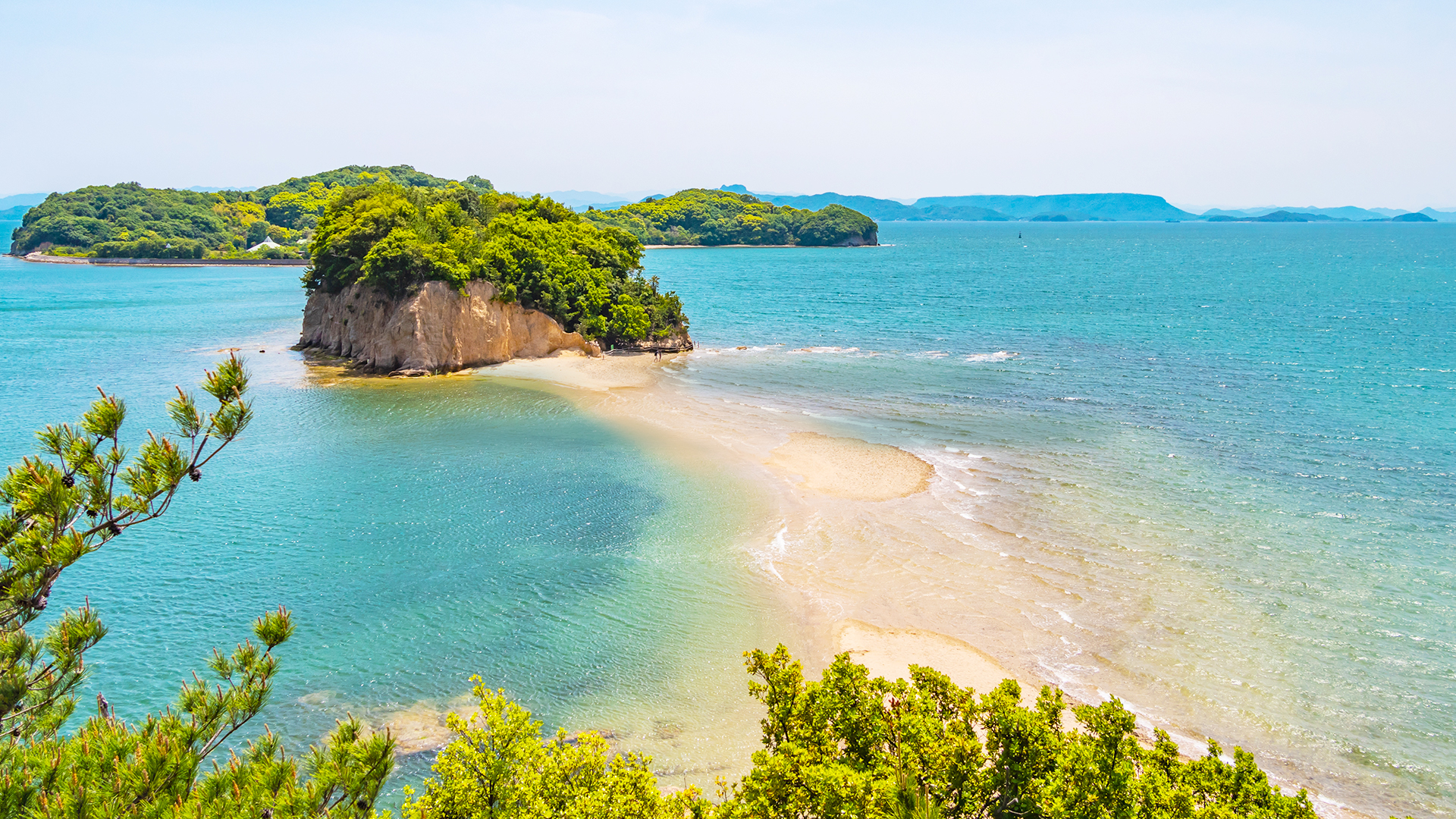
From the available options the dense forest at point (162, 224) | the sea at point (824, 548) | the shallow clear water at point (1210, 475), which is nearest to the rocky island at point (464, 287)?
the sea at point (824, 548)

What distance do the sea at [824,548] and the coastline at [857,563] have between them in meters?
0.19

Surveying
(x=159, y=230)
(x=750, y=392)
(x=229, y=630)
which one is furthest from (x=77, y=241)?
(x=229, y=630)

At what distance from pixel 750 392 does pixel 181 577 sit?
3168 centimetres

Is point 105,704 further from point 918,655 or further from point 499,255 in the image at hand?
point 499,255

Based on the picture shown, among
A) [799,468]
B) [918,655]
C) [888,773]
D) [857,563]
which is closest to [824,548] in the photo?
[857,563]

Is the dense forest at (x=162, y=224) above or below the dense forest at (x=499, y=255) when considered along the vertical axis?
above

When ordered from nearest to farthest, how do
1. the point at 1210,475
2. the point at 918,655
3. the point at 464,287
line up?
the point at 918,655 → the point at 1210,475 → the point at 464,287

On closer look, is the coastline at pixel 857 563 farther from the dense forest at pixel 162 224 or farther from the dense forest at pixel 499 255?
the dense forest at pixel 162 224

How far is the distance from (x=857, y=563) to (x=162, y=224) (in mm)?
172063

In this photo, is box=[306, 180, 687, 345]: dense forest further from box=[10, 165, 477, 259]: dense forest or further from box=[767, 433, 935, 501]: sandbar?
box=[10, 165, 477, 259]: dense forest

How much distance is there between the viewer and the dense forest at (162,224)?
471 ft

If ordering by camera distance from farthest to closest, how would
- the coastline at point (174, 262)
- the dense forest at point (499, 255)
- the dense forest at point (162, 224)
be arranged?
the dense forest at point (162, 224), the coastline at point (174, 262), the dense forest at point (499, 255)

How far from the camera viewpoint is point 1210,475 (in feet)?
109

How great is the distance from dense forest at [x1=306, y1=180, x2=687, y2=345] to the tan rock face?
3.03 ft
